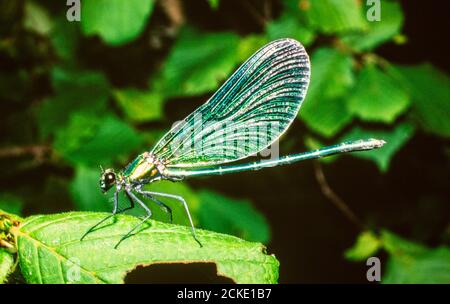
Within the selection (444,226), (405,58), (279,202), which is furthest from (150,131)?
(444,226)

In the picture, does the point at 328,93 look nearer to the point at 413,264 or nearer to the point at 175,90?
the point at 175,90

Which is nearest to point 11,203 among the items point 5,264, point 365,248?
point 5,264

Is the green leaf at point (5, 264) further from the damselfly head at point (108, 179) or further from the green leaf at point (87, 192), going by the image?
the green leaf at point (87, 192)

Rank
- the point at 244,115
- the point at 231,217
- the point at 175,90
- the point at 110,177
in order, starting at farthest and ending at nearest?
the point at 231,217 < the point at 175,90 < the point at 244,115 < the point at 110,177

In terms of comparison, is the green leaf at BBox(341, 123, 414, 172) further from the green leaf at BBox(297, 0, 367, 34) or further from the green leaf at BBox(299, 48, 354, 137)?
the green leaf at BBox(297, 0, 367, 34)

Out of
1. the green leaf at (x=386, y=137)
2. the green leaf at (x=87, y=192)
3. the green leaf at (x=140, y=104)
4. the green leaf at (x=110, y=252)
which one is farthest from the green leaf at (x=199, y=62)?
the green leaf at (x=110, y=252)

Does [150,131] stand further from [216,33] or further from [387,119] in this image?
[387,119]
